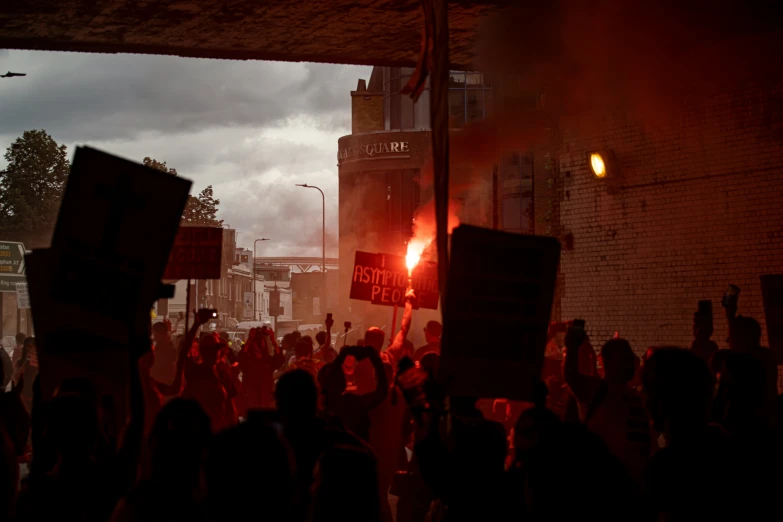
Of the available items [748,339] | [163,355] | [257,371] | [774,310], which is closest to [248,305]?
[163,355]

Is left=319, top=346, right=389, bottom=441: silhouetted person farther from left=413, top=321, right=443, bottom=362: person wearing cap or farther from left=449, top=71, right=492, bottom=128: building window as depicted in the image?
left=449, top=71, right=492, bottom=128: building window

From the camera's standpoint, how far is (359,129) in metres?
56.4

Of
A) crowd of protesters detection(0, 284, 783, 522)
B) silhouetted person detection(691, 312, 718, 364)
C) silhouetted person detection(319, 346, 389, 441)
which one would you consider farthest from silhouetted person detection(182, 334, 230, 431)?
silhouetted person detection(691, 312, 718, 364)

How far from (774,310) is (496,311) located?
309cm

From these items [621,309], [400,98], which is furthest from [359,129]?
[621,309]

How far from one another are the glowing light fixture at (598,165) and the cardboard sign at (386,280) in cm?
436

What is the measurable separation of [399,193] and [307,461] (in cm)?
4936

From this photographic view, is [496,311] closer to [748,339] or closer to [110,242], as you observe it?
[110,242]

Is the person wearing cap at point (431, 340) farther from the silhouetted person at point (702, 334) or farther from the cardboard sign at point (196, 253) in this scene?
the silhouetted person at point (702, 334)

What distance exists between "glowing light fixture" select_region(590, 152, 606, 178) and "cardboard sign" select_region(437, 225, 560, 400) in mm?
9920

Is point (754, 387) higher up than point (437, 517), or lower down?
higher up

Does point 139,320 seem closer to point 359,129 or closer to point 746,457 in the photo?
point 746,457

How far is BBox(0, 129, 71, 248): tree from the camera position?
49.6m

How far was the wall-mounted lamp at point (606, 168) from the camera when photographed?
14.6 metres
